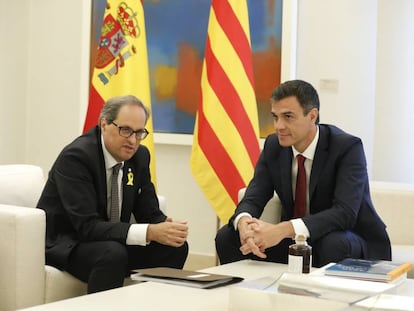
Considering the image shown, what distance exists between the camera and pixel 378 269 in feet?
8.48

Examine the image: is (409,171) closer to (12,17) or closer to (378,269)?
(378,269)

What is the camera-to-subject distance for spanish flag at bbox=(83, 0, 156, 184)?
4562 millimetres

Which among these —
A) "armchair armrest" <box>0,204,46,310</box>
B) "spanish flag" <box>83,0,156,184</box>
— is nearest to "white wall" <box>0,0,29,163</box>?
"spanish flag" <box>83,0,156,184</box>

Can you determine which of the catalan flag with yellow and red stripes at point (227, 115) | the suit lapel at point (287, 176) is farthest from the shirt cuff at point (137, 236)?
the catalan flag with yellow and red stripes at point (227, 115)

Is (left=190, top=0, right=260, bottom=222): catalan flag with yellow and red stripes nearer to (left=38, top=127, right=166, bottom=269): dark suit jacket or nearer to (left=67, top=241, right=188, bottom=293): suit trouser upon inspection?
(left=38, top=127, right=166, bottom=269): dark suit jacket

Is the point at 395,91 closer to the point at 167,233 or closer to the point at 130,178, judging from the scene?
the point at 130,178

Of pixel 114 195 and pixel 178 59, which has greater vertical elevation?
pixel 178 59

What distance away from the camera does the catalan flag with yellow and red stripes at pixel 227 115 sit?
4492mm

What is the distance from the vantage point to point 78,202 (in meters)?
3.21

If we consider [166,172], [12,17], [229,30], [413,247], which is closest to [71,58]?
[12,17]

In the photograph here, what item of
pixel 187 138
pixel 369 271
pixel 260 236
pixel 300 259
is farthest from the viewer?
pixel 187 138

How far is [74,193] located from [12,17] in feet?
11.2

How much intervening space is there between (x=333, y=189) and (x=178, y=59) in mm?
2569

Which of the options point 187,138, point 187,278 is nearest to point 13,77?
point 187,138
